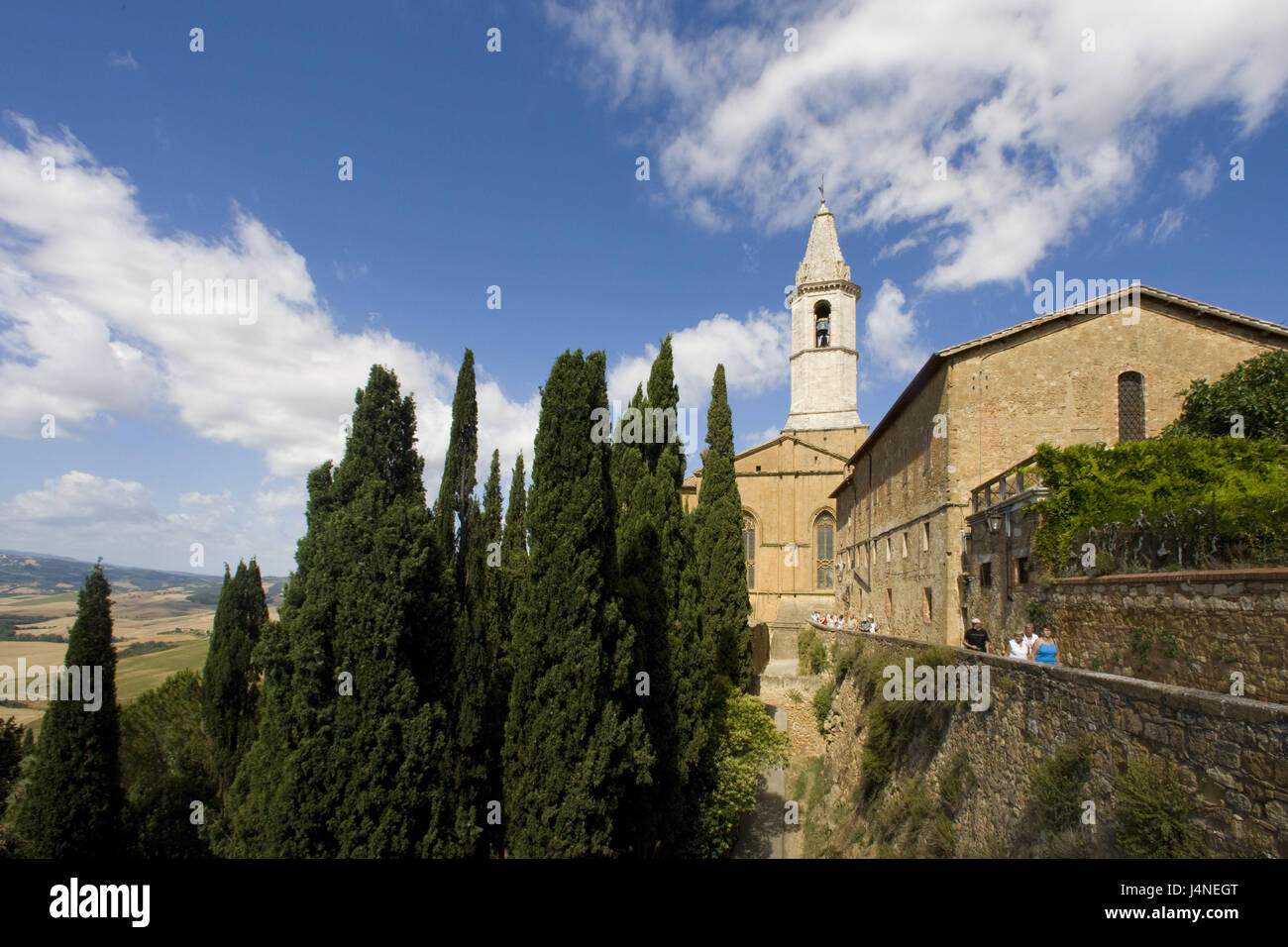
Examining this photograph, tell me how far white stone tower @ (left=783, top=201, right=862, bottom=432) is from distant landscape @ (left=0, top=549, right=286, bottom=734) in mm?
31072

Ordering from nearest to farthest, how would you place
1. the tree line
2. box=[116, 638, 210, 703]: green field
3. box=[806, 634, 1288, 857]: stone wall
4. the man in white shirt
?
box=[806, 634, 1288, 857]: stone wall → the tree line → the man in white shirt → box=[116, 638, 210, 703]: green field

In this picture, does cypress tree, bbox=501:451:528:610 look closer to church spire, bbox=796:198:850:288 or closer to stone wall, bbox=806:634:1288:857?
stone wall, bbox=806:634:1288:857

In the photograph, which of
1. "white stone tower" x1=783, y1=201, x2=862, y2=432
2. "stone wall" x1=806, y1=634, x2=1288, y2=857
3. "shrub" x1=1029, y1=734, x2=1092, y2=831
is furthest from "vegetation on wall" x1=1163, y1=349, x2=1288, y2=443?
"white stone tower" x1=783, y1=201, x2=862, y2=432

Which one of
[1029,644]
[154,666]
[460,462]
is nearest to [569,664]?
[460,462]

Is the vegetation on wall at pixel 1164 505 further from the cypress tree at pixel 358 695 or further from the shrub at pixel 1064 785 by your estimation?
the cypress tree at pixel 358 695

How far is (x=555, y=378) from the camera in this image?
35.2 feet

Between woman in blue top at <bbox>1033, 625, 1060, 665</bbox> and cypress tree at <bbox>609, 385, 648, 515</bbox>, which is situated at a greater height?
cypress tree at <bbox>609, 385, 648, 515</bbox>

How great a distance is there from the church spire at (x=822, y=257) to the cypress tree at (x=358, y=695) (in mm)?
36565

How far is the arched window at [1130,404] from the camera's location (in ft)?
52.0

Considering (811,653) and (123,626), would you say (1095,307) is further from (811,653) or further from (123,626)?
(123,626)

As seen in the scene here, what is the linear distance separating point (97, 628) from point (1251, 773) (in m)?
15.1

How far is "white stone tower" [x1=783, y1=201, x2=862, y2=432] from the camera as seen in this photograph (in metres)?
40.0
